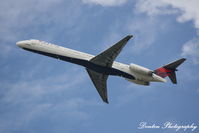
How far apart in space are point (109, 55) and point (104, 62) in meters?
1.44

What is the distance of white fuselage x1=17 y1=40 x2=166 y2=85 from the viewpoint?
43219 millimetres

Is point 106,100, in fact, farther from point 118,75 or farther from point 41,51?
point 41,51

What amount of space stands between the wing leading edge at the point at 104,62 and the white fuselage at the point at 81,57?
148 centimetres

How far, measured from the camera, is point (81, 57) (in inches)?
1741

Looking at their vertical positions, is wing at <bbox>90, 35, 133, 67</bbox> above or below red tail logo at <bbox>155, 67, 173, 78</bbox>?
above

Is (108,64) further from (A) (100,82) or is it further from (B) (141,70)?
(A) (100,82)

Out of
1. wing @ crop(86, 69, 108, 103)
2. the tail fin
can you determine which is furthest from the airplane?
wing @ crop(86, 69, 108, 103)

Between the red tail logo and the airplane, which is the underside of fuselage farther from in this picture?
the red tail logo

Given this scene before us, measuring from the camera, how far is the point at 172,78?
148 feet

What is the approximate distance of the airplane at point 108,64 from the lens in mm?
42906

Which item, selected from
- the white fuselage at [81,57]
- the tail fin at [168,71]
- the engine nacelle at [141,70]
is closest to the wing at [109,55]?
the white fuselage at [81,57]

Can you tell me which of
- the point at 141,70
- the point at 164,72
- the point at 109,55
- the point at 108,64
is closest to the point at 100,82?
the point at 108,64

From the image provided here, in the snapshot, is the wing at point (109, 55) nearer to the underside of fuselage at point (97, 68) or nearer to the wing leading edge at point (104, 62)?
the wing leading edge at point (104, 62)

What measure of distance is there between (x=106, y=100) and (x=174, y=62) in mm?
12135
